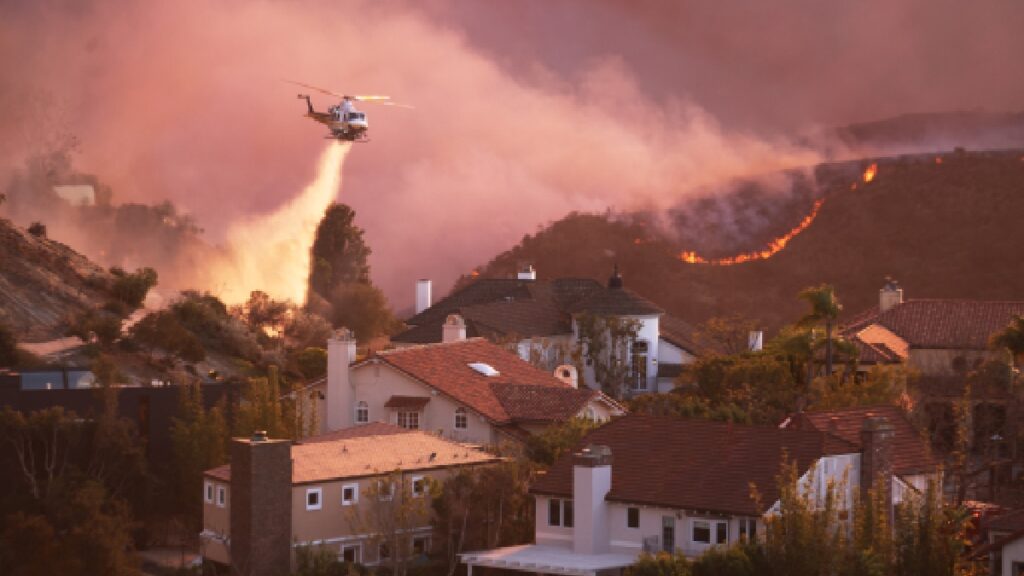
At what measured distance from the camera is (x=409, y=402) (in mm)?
74438

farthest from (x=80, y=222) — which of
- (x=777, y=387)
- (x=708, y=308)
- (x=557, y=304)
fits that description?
(x=777, y=387)

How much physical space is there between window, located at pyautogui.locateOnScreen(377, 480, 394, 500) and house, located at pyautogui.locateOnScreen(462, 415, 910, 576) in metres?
3.86

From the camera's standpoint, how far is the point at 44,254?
95.4 meters

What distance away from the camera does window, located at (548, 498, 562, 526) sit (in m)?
61.0

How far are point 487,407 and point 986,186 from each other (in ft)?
213

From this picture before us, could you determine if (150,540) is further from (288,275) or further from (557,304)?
(288,275)

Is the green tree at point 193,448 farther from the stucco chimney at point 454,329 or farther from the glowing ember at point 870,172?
the glowing ember at point 870,172

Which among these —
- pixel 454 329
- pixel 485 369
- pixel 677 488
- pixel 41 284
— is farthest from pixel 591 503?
pixel 41 284

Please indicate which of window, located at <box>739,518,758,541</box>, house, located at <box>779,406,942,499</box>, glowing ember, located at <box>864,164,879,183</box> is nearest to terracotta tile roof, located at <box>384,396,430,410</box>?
house, located at <box>779,406,942,499</box>

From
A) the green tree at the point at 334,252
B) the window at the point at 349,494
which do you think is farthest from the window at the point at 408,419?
the green tree at the point at 334,252

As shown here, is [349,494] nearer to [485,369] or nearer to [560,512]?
[560,512]

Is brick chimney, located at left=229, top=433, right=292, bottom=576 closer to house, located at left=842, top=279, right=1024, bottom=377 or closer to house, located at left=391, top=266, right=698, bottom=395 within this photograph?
house, located at left=391, top=266, right=698, bottom=395

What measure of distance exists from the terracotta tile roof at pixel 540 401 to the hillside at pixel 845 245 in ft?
154

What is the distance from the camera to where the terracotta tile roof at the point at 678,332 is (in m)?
98.7
